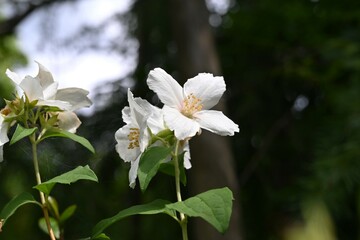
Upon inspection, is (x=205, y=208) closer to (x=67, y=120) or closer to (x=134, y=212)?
(x=134, y=212)

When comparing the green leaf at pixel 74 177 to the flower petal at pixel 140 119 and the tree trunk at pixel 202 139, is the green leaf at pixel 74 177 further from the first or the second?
the tree trunk at pixel 202 139

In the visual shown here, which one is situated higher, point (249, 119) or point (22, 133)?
point (22, 133)

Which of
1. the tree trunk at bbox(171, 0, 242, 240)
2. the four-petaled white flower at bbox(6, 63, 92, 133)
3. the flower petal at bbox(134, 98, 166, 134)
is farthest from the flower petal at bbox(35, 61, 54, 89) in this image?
the tree trunk at bbox(171, 0, 242, 240)

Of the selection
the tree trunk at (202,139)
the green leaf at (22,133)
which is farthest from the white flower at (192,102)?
the tree trunk at (202,139)

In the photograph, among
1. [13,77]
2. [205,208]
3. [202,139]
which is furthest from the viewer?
A: [202,139]

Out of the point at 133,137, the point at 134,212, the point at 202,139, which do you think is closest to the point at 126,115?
the point at 133,137

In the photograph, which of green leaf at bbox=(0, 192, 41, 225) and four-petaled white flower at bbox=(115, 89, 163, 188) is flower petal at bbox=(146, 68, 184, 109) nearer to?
four-petaled white flower at bbox=(115, 89, 163, 188)

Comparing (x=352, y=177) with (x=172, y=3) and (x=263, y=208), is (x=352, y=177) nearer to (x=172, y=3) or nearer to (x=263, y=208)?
(x=263, y=208)
